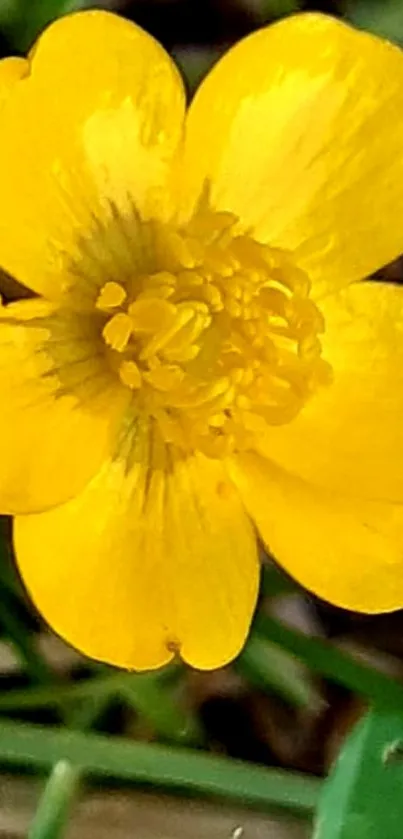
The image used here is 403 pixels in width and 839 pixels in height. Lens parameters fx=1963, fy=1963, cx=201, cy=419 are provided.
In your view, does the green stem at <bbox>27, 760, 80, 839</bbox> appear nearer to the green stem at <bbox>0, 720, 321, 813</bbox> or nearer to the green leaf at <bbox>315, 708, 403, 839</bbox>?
the green stem at <bbox>0, 720, 321, 813</bbox>

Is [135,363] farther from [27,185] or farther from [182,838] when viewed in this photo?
[182,838]

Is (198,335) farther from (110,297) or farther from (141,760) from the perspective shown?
(141,760)

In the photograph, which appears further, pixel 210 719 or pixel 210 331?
pixel 210 719

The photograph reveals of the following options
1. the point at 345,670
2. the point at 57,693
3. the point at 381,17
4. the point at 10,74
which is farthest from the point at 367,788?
the point at 381,17

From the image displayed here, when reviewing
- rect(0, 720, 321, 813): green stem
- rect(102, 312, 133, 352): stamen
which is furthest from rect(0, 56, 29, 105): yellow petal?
rect(0, 720, 321, 813): green stem

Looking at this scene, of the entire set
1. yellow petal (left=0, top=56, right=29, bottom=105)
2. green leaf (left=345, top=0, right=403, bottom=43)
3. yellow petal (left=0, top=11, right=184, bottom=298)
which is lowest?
green leaf (left=345, top=0, right=403, bottom=43)

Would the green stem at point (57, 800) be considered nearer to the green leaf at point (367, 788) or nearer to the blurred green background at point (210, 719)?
the blurred green background at point (210, 719)
